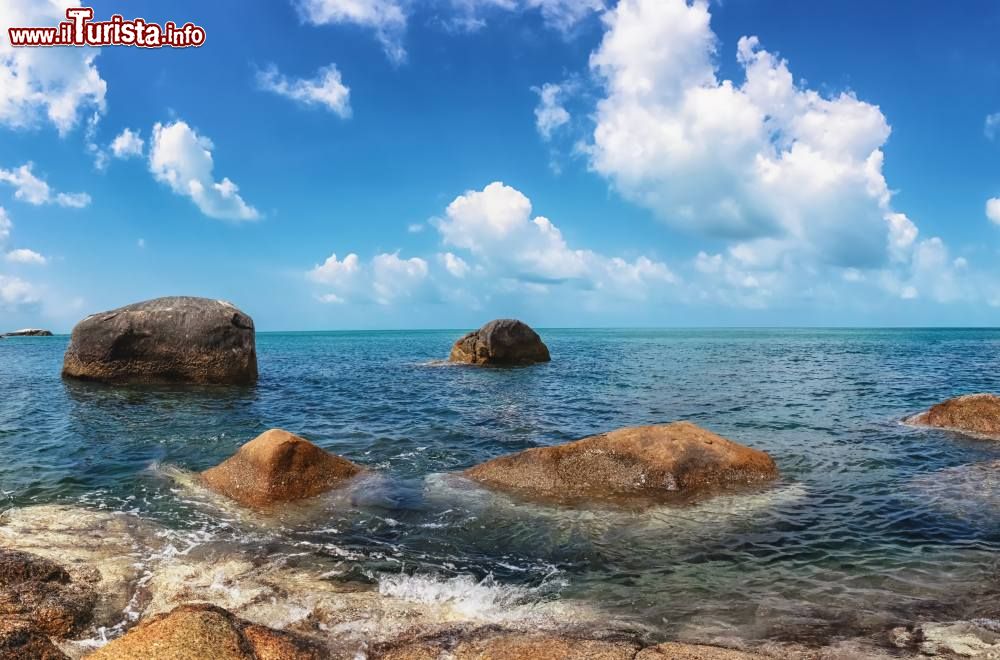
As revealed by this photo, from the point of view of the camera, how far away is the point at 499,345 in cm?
3781

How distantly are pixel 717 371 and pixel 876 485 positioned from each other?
26.2 metres

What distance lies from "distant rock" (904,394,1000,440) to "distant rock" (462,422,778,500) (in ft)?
25.3

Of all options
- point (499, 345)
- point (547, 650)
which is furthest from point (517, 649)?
point (499, 345)

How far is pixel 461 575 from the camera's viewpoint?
717 centimetres

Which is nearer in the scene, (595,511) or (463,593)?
(463,593)

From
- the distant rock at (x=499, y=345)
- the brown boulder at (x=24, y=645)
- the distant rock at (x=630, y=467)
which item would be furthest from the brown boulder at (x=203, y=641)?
the distant rock at (x=499, y=345)

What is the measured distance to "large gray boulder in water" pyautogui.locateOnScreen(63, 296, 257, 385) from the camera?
24438 millimetres

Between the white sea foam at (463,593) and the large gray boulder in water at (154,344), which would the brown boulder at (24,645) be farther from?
the large gray boulder in water at (154,344)

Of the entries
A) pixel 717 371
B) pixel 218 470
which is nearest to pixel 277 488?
pixel 218 470

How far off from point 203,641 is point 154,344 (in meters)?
23.6

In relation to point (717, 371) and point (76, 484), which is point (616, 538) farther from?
point (717, 371)

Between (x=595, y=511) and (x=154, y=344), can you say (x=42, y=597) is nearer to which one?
(x=595, y=511)

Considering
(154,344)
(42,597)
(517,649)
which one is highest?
(154,344)

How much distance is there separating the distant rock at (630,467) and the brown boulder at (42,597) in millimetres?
6572
